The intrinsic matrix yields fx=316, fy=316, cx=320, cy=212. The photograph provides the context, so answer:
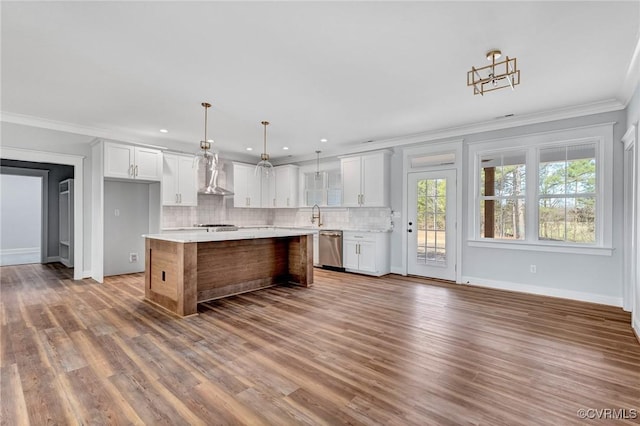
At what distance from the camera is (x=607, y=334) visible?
3.11 metres

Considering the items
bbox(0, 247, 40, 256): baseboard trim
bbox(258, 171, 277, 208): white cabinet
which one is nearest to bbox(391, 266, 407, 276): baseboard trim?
bbox(258, 171, 277, 208): white cabinet

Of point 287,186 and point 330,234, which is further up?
point 287,186

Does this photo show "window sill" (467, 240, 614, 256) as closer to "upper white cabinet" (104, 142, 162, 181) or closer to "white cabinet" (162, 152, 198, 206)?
"white cabinet" (162, 152, 198, 206)

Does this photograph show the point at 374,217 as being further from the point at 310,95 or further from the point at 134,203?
the point at 134,203

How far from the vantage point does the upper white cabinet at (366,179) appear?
240 inches

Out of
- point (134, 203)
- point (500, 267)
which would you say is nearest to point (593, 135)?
point (500, 267)

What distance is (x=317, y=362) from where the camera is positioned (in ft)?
8.23

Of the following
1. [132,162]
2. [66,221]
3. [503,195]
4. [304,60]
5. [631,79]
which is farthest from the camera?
[66,221]

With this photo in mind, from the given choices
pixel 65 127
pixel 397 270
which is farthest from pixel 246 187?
pixel 397 270

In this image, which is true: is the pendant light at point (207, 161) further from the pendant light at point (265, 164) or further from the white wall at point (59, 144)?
the white wall at point (59, 144)

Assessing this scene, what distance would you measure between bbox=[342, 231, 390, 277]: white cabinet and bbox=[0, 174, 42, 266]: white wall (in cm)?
757

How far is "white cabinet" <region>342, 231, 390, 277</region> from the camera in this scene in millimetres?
5938

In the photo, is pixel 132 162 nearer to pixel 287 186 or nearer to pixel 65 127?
pixel 65 127

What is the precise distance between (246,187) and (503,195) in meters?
5.31
